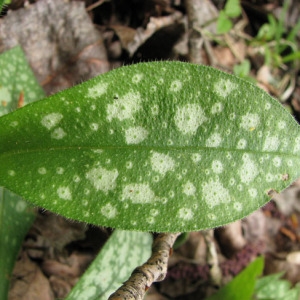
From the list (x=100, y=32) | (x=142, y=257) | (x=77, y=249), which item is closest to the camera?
(x=142, y=257)

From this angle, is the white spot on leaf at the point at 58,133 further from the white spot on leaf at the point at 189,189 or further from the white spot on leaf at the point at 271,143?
the white spot on leaf at the point at 271,143

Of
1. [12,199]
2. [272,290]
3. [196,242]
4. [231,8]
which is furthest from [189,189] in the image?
[231,8]

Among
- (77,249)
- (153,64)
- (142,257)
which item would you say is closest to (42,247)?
(77,249)

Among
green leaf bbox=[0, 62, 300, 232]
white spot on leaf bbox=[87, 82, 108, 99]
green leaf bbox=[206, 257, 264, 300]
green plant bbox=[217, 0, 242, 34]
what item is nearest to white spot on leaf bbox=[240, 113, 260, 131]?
green leaf bbox=[0, 62, 300, 232]

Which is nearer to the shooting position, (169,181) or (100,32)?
(169,181)

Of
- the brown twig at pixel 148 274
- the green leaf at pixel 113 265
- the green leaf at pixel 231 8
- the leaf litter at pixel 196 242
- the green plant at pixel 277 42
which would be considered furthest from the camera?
the green plant at pixel 277 42

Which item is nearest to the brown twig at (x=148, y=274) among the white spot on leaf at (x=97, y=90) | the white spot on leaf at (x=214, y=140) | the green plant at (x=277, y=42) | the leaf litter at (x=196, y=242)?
the white spot on leaf at (x=214, y=140)

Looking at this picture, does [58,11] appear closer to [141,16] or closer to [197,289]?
[141,16]
